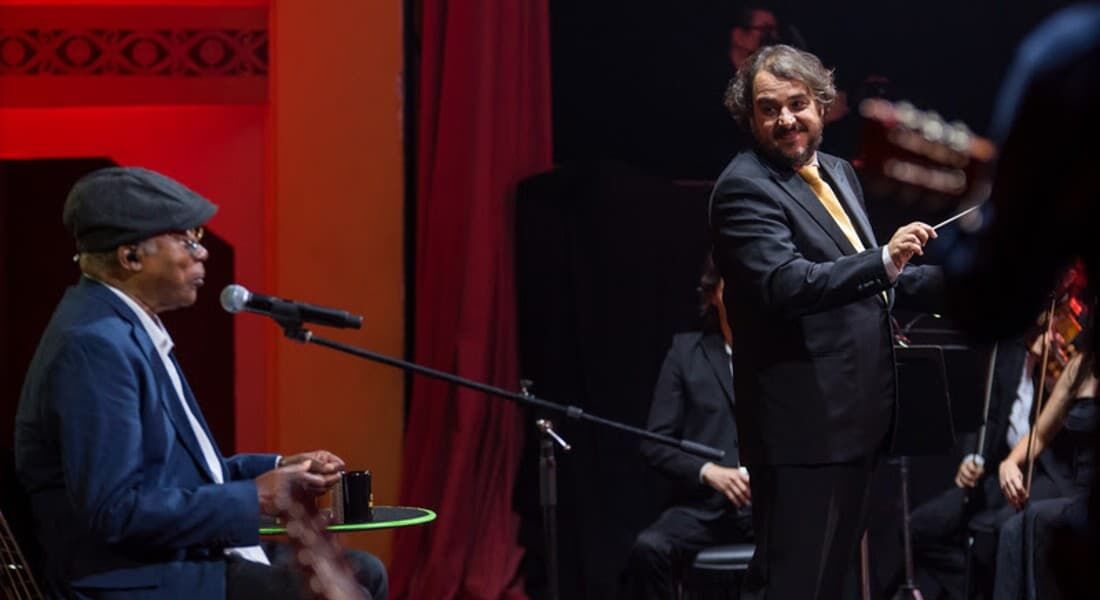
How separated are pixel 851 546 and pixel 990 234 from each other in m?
1.70

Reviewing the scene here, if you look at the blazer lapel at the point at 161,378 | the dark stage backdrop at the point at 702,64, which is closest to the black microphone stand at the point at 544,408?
the blazer lapel at the point at 161,378

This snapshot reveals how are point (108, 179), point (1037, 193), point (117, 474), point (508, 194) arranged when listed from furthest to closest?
point (508, 194), point (108, 179), point (117, 474), point (1037, 193)

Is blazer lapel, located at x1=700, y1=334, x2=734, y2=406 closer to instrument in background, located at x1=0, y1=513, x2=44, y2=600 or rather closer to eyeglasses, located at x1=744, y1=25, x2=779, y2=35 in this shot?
eyeglasses, located at x1=744, y1=25, x2=779, y2=35

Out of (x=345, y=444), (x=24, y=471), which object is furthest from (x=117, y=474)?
(x=345, y=444)

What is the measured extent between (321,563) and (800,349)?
1484mm

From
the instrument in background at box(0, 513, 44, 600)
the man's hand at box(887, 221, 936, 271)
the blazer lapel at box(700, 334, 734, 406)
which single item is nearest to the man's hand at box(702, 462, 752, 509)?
the blazer lapel at box(700, 334, 734, 406)

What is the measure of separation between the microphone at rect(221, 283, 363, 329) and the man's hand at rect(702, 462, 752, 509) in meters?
1.76

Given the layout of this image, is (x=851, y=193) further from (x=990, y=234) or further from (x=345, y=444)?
(x=345, y=444)

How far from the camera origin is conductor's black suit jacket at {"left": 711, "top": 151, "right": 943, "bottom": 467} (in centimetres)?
328

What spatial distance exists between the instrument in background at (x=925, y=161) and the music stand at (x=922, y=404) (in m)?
1.69

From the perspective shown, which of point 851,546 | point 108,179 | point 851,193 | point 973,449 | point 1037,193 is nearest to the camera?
point 1037,193

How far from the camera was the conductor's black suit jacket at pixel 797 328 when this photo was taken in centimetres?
328

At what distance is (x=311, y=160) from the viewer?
5.59 meters

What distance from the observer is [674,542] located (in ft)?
15.5
